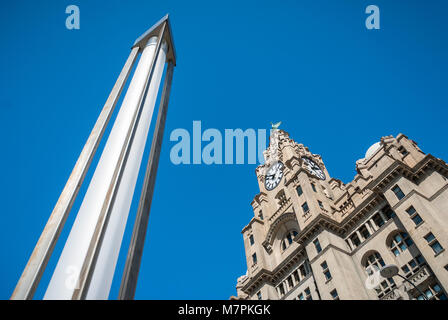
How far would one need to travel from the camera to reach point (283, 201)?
1876 inches

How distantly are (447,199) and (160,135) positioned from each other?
29.8m

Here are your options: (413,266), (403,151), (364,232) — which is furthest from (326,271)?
(403,151)

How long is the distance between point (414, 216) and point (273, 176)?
97.9 ft

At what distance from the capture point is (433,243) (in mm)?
25297

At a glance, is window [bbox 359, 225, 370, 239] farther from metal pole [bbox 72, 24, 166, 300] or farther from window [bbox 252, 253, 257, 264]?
metal pole [bbox 72, 24, 166, 300]

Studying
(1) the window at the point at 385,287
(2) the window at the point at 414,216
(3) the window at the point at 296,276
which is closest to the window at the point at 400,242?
(2) the window at the point at 414,216

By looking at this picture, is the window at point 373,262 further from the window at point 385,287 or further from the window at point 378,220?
the window at point 378,220

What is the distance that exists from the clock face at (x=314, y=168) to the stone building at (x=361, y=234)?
7.84ft

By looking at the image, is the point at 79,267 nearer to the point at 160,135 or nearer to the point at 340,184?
the point at 160,135

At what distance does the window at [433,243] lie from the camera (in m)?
24.9

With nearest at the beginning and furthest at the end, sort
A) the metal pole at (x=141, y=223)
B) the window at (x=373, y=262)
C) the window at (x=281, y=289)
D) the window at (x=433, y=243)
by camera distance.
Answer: the metal pole at (x=141, y=223) → the window at (x=433, y=243) → the window at (x=373, y=262) → the window at (x=281, y=289)

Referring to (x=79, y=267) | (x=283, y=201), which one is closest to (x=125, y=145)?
(x=79, y=267)

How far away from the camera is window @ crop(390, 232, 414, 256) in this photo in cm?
2927

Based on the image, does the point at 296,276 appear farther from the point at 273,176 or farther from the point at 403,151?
the point at 273,176
